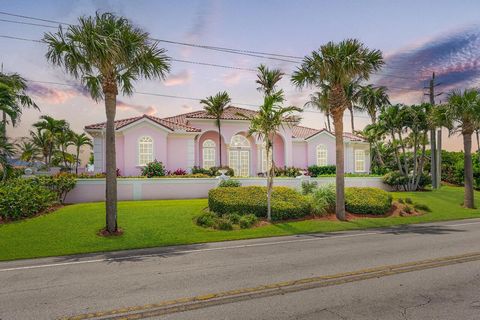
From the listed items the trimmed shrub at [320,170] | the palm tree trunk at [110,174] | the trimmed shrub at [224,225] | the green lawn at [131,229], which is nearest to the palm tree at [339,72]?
the green lawn at [131,229]

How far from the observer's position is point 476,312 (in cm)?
539

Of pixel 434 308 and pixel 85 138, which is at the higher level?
pixel 85 138

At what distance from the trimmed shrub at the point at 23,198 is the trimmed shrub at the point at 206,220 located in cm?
740

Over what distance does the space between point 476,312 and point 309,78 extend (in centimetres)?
1435

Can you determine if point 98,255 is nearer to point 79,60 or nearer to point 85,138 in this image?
point 79,60

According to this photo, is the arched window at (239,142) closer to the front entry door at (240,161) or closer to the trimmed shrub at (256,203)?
the front entry door at (240,161)

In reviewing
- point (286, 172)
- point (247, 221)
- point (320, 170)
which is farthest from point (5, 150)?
point (320, 170)

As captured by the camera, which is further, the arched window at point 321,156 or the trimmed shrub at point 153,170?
the arched window at point 321,156

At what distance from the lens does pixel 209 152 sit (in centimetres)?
3045

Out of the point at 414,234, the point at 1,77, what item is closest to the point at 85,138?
the point at 1,77

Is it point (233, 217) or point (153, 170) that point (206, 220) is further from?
point (153, 170)

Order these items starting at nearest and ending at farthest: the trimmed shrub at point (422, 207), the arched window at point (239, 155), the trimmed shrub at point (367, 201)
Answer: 1. the trimmed shrub at point (367, 201)
2. the trimmed shrub at point (422, 207)
3. the arched window at point (239, 155)

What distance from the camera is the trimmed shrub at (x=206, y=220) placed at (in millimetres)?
14633

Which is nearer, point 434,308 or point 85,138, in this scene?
point 434,308
